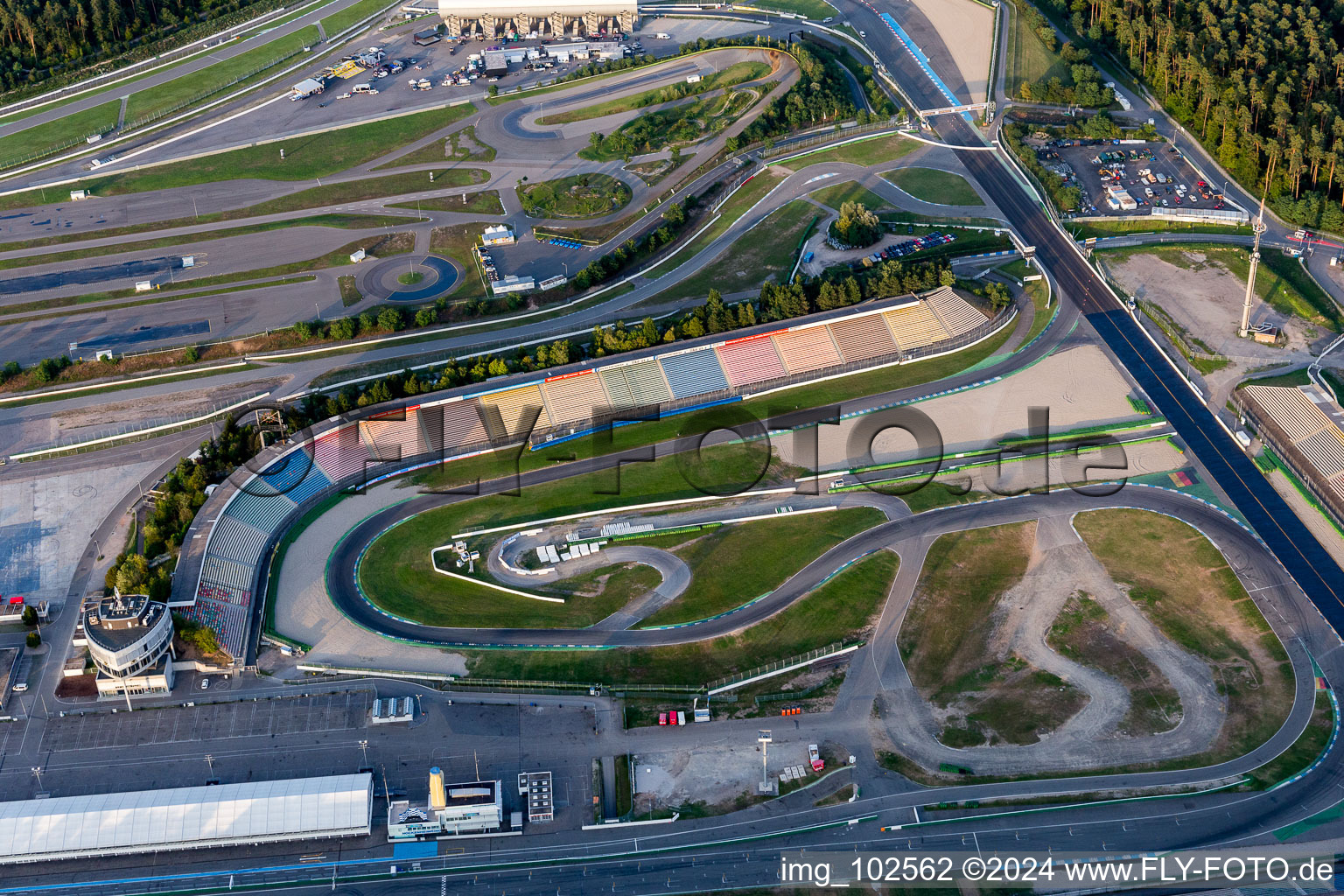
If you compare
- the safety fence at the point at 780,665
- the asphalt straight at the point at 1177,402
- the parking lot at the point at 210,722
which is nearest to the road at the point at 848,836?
the safety fence at the point at 780,665

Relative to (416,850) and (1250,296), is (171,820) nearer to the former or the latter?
(416,850)

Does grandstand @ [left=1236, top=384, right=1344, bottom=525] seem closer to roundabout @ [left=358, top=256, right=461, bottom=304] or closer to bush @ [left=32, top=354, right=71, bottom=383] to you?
roundabout @ [left=358, top=256, right=461, bottom=304]

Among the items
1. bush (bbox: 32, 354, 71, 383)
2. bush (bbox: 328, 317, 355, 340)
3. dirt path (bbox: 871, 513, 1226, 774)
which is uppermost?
bush (bbox: 32, 354, 71, 383)

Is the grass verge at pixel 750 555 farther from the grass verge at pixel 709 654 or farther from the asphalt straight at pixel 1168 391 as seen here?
the asphalt straight at pixel 1168 391

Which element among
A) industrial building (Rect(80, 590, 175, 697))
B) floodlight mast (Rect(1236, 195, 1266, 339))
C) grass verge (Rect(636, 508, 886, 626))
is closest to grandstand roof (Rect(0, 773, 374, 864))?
industrial building (Rect(80, 590, 175, 697))

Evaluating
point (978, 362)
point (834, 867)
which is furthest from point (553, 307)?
point (834, 867)

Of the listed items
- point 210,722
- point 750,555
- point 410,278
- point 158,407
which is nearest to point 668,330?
point 750,555

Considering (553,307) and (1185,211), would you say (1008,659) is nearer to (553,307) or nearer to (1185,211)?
(553,307)
